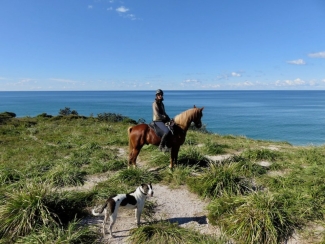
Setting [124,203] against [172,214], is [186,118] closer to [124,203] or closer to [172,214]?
[172,214]

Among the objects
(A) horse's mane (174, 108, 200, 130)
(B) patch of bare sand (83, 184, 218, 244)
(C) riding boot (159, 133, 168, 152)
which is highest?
(A) horse's mane (174, 108, 200, 130)

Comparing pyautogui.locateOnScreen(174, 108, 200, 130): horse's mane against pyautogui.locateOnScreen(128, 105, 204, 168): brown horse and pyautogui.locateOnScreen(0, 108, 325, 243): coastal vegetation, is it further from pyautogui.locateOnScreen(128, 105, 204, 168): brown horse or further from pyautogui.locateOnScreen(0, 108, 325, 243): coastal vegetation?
pyautogui.locateOnScreen(0, 108, 325, 243): coastal vegetation

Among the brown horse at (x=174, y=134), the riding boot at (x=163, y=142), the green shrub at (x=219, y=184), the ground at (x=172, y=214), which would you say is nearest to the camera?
the ground at (x=172, y=214)

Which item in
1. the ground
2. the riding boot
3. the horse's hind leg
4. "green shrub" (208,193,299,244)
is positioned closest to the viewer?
"green shrub" (208,193,299,244)

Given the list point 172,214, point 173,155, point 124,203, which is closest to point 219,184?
point 172,214

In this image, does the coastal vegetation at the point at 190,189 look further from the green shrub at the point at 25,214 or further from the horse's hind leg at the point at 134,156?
the horse's hind leg at the point at 134,156

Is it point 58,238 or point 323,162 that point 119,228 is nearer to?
point 58,238

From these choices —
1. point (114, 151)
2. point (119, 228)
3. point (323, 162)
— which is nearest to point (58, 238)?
point (119, 228)

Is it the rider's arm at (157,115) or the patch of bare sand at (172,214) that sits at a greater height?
the rider's arm at (157,115)

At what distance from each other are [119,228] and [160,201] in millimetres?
1584

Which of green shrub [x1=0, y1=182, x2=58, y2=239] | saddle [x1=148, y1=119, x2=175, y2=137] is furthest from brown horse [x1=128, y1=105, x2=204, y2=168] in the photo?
green shrub [x1=0, y1=182, x2=58, y2=239]

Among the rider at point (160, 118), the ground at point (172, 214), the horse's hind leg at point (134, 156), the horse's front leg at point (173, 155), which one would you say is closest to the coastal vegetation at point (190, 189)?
the ground at point (172, 214)

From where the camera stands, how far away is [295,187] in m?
6.71

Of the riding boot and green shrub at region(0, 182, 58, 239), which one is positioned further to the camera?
the riding boot
